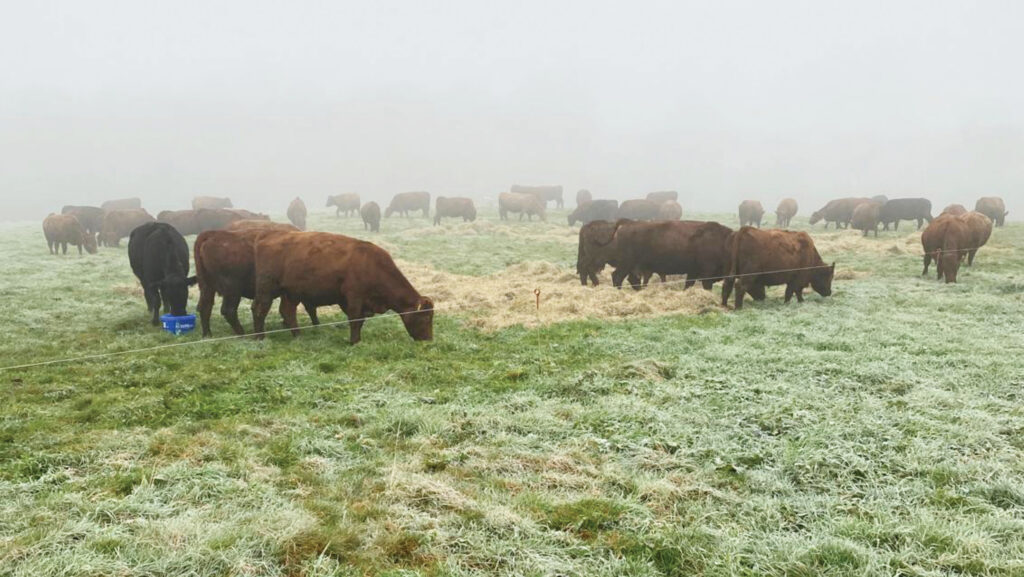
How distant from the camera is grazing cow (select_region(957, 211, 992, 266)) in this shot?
1722cm

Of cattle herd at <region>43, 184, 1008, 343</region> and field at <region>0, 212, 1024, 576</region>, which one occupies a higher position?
cattle herd at <region>43, 184, 1008, 343</region>

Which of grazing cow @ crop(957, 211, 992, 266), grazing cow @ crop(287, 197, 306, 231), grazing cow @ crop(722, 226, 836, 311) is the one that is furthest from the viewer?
grazing cow @ crop(287, 197, 306, 231)

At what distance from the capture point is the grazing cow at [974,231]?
17219 mm

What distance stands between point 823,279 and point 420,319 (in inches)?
417

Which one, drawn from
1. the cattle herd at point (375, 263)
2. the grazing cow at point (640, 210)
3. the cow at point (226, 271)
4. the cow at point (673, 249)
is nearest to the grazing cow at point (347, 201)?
the grazing cow at point (640, 210)

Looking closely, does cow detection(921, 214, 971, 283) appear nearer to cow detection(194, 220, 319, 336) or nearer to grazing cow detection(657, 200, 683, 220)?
cow detection(194, 220, 319, 336)

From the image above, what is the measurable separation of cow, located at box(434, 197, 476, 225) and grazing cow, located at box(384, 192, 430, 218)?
7.74 meters

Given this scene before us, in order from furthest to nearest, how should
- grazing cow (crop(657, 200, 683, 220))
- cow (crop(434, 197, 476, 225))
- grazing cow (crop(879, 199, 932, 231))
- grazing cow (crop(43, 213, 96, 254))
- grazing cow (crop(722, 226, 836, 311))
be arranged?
cow (crop(434, 197, 476, 225))
grazing cow (crop(657, 200, 683, 220))
grazing cow (crop(879, 199, 932, 231))
grazing cow (crop(43, 213, 96, 254))
grazing cow (crop(722, 226, 836, 311))

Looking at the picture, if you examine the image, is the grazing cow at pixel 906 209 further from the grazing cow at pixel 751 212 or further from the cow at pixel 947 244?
the cow at pixel 947 244

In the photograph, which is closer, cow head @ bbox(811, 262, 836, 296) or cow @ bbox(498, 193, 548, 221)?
cow head @ bbox(811, 262, 836, 296)

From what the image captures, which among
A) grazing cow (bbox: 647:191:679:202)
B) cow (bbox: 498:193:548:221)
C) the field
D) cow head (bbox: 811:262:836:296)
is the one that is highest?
grazing cow (bbox: 647:191:679:202)

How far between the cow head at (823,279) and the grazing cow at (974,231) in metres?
6.18

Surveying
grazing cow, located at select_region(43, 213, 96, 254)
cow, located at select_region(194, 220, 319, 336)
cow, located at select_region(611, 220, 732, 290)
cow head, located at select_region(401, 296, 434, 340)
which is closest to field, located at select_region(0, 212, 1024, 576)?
cow head, located at select_region(401, 296, 434, 340)

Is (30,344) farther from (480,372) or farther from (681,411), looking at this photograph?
(681,411)
